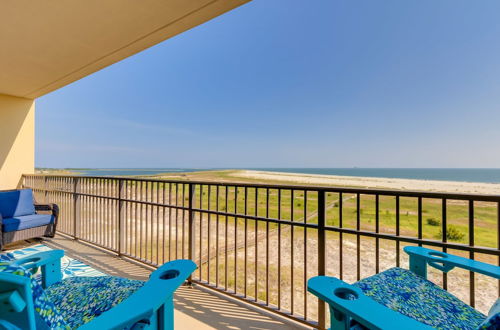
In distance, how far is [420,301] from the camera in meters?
1.05

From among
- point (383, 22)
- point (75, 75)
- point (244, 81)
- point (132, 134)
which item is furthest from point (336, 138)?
point (75, 75)

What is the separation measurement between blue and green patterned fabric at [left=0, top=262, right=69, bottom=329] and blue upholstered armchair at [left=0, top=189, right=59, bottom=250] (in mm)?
3738

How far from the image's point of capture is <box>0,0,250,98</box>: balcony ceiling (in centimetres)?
206

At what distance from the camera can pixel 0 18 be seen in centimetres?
224

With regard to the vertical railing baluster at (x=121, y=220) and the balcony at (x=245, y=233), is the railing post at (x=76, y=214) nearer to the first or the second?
the balcony at (x=245, y=233)

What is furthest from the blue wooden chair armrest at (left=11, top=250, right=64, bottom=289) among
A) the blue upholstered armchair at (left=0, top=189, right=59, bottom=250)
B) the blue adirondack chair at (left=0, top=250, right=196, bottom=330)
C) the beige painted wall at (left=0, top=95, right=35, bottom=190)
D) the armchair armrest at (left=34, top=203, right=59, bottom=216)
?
the beige painted wall at (left=0, top=95, right=35, bottom=190)

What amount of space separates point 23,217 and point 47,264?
3.38m

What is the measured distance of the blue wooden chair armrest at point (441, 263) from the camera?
1.05 metres

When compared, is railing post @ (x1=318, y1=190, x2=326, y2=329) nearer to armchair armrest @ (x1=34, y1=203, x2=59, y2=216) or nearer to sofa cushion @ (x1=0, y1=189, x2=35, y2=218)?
armchair armrest @ (x1=34, y1=203, x2=59, y2=216)

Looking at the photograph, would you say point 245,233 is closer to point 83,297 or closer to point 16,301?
point 83,297

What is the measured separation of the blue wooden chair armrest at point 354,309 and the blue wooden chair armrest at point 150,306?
1.78 feet

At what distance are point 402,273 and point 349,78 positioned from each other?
28.4m

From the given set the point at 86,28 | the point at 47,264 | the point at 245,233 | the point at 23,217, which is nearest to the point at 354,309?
the point at 47,264

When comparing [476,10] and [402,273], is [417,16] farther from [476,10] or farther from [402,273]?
[402,273]
